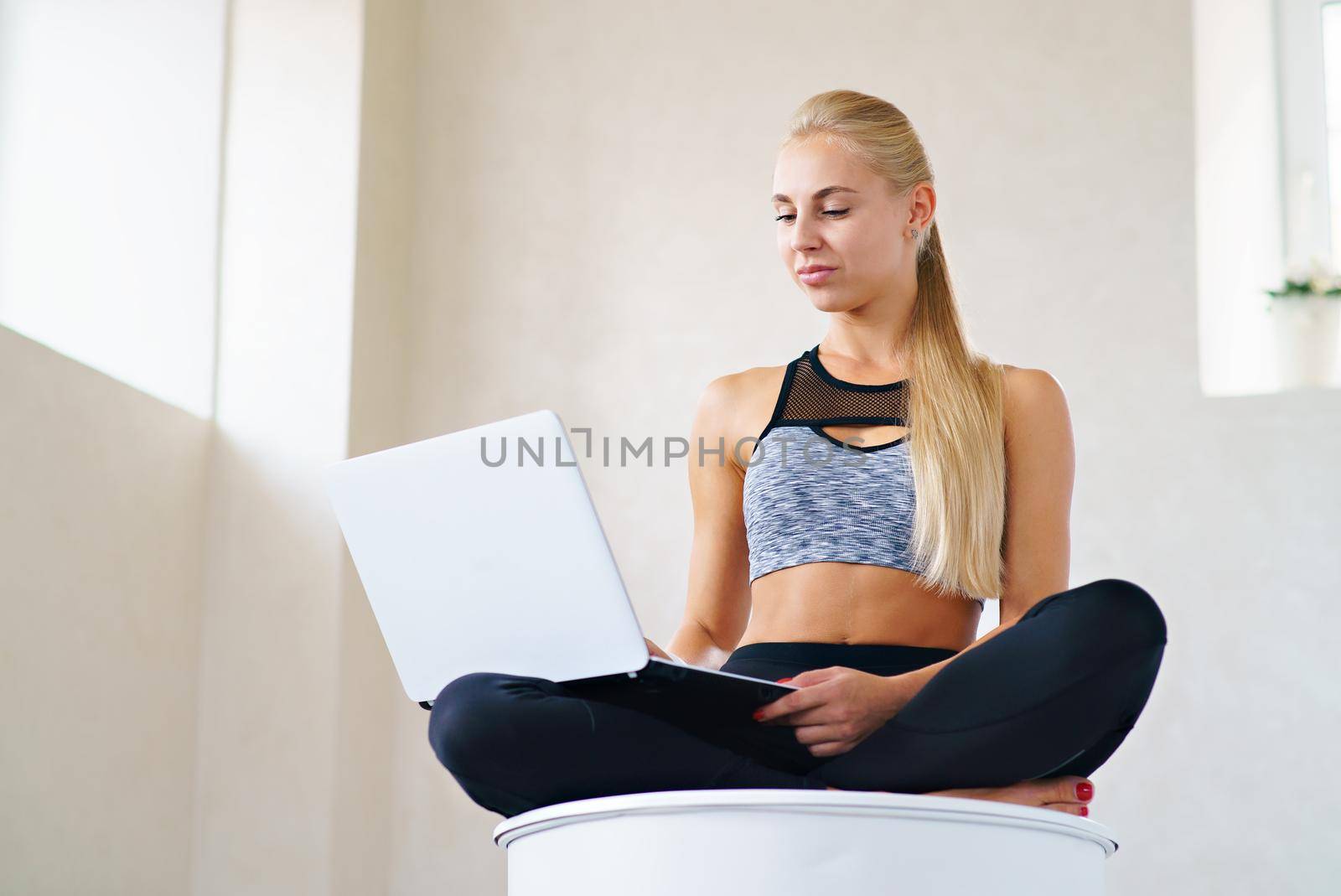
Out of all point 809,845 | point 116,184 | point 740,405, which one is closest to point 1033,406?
point 740,405

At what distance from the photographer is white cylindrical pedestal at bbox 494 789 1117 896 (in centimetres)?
113

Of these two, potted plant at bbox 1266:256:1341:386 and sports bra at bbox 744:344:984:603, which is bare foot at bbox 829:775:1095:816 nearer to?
sports bra at bbox 744:344:984:603

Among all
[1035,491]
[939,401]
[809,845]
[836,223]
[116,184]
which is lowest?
[809,845]

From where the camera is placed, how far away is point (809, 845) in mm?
1132

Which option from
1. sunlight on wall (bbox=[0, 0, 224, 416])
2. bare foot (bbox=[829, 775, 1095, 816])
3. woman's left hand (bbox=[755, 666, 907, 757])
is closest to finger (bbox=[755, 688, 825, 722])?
woman's left hand (bbox=[755, 666, 907, 757])

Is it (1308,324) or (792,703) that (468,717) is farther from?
(1308,324)

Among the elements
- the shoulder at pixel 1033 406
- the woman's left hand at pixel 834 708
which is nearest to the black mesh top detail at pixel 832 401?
the shoulder at pixel 1033 406

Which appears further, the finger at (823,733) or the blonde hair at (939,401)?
the blonde hair at (939,401)

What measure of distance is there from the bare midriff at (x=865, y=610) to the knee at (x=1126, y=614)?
32 centimetres

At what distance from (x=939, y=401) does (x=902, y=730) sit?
46 cm

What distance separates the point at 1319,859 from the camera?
2377 mm

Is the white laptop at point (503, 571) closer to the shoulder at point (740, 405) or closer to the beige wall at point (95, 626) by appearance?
the shoulder at point (740, 405)

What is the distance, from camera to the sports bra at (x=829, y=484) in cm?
155

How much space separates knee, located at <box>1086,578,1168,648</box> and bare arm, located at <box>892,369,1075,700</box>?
1.00ft
